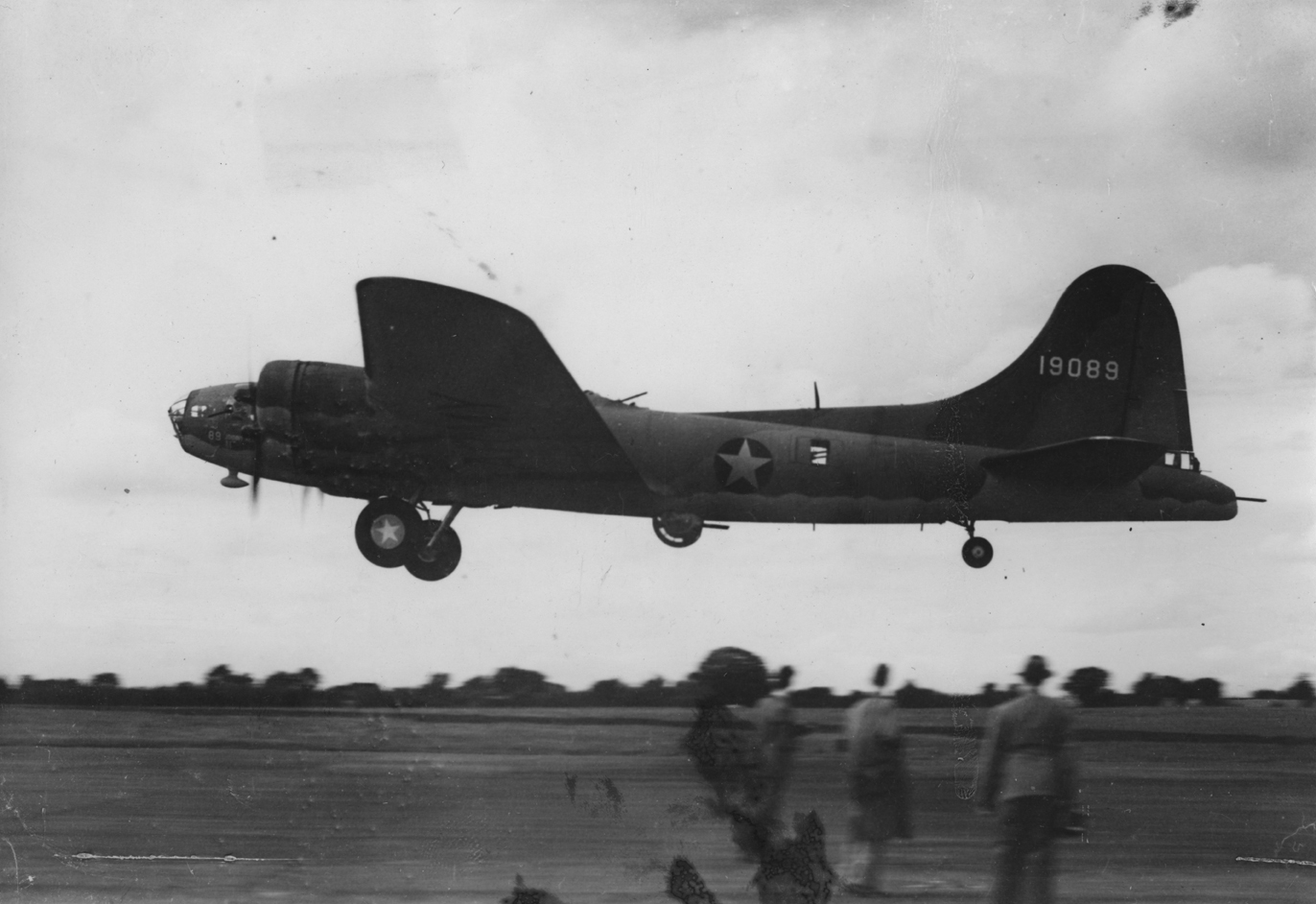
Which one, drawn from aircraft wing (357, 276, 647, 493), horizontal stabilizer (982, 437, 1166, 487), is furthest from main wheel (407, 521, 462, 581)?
horizontal stabilizer (982, 437, 1166, 487)

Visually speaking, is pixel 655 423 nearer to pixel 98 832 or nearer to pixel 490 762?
pixel 490 762

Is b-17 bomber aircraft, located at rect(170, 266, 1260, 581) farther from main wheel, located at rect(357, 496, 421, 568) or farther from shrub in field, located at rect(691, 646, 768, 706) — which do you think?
shrub in field, located at rect(691, 646, 768, 706)

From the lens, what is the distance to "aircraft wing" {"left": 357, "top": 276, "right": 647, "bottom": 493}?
1115 cm

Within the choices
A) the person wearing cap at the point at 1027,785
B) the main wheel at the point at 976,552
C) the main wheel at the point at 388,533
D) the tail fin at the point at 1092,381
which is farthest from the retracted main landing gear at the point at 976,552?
the main wheel at the point at 388,533

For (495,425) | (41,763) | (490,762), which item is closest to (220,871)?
(490,762)

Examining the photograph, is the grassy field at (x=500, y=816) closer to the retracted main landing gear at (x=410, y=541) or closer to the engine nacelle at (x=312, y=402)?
the retracted main landing gear at (x=410, y=541)

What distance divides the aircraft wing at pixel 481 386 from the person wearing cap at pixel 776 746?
459 centimetres

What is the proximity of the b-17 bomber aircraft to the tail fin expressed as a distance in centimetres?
2

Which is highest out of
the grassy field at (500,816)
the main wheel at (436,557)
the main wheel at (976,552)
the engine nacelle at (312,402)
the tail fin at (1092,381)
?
the tail fin at (1092,381)

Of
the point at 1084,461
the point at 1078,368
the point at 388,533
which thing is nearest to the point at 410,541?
the point at 388,533

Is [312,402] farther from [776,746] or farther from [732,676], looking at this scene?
[776,746]

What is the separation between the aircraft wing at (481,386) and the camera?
11148mm

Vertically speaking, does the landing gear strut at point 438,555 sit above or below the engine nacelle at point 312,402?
below

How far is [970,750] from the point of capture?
379 inches
